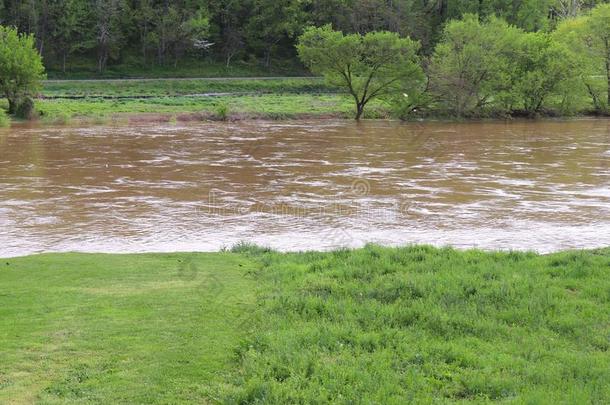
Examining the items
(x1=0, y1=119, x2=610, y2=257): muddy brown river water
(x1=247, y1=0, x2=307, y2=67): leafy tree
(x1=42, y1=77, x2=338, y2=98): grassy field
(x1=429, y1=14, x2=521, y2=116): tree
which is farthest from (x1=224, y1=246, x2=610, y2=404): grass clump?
(x1=247, y1=0, x2=307, y2=67): leafy tree

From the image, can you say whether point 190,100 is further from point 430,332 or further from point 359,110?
point 430,332

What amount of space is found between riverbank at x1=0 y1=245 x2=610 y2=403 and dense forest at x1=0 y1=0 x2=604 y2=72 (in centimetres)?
7294

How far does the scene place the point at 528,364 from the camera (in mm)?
6945

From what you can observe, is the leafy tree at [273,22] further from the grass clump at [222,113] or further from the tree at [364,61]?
the grass clump at [222,113]

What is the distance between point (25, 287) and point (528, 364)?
712 cm

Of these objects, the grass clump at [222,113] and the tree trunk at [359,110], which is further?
the tree trunk at [359,110]

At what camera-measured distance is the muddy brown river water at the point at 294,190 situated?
15.9m

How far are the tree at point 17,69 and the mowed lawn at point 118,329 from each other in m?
38.3

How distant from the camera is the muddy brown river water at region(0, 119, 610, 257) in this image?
15867 mm

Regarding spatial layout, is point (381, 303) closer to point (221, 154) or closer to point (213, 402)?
point (213, 402)

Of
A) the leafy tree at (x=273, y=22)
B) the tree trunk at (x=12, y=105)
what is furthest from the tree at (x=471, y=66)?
the leafy tree at (x=273, y=22)

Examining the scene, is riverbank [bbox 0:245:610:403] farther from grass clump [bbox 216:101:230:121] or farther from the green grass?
the green grass

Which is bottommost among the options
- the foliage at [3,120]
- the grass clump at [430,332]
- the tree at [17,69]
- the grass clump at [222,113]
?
the grass clump at [430,332]

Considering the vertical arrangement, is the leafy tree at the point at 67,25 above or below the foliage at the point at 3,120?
above
